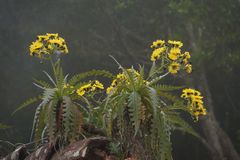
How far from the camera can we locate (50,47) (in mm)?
2490

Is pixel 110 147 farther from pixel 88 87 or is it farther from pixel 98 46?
pixel 98 46

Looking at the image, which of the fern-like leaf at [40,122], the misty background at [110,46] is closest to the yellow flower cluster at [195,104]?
the fern-like leaf at [40,122]

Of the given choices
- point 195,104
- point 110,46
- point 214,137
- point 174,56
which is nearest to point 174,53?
point 174,56

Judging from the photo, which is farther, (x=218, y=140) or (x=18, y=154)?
(x=218, y=140)

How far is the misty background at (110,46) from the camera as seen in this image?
766 cm

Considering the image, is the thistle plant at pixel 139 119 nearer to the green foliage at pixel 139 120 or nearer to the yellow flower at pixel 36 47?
the green foliage at pixel 139 120

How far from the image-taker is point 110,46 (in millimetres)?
8477

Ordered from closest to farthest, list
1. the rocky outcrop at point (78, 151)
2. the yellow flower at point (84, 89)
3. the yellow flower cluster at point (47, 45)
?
the rocky outcrop at point (78, 151) < the yellow flower cluster at point (47, 45) < the yellow flower at point (84, 89)

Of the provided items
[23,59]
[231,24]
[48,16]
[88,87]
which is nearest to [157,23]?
[231,24]

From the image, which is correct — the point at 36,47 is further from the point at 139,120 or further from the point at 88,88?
the point at 139,120

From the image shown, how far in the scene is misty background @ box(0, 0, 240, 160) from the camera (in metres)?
7.66

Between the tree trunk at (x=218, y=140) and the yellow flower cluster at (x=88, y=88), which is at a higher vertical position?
the tree trunk at (x=218, y=140)

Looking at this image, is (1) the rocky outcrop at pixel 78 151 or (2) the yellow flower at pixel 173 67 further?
(2) the yellow flower at pixel 173 67

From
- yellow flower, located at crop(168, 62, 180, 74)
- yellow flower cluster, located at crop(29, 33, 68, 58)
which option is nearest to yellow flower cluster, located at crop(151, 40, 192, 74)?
yellow flower, located at crop(168, 62, 180, 74)
